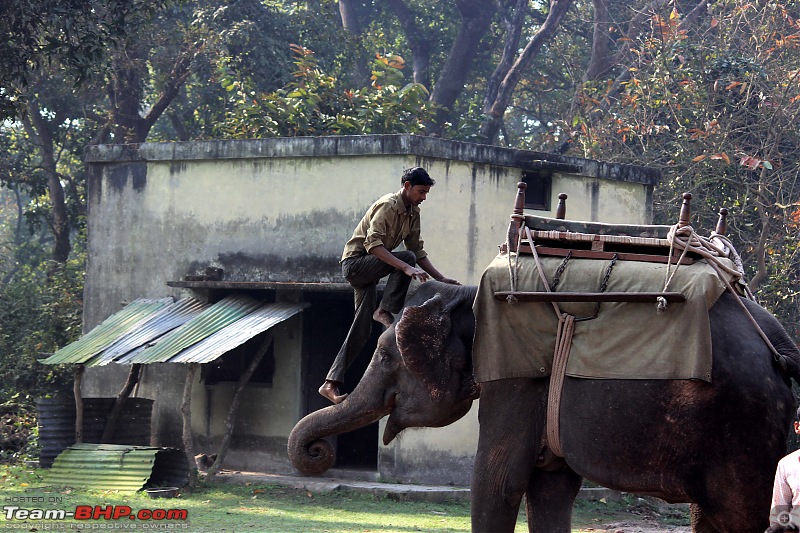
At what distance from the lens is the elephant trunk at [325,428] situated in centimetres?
669

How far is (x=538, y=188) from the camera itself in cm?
1440

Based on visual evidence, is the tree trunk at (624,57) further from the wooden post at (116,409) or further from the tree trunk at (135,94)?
the wooden post at (116,409)

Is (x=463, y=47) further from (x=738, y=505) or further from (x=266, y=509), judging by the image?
(x=738, y=505)

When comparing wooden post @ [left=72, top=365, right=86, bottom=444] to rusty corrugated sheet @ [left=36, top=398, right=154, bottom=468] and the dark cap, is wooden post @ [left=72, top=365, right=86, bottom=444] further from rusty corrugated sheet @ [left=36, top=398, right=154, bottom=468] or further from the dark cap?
the dark cap

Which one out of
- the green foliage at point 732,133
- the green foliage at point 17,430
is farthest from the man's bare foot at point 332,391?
the green foliage at point 732,133

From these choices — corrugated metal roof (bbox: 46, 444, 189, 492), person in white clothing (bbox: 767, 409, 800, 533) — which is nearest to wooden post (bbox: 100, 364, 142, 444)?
corrugated metal roof (bbox: 46, 444, 189, 492)

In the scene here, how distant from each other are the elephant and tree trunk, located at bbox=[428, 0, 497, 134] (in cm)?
1932

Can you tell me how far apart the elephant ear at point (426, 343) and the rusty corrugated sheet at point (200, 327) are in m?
6.88

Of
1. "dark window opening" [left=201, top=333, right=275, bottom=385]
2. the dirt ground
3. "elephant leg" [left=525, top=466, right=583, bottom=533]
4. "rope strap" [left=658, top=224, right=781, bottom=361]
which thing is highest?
"rope strap" [left=658, top=224, right=781, bottom=361]

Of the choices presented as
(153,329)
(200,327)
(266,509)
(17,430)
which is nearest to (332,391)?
(266,509)

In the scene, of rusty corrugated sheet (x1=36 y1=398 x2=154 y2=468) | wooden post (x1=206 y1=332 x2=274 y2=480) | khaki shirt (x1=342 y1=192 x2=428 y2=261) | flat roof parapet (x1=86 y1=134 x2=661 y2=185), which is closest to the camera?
khaki shirt (x1=342 y1=192 x2=428 y2=261)

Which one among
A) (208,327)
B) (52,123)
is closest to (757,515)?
(208,327)

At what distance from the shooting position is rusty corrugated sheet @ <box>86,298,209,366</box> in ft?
44.8

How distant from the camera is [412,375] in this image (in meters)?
6.59
